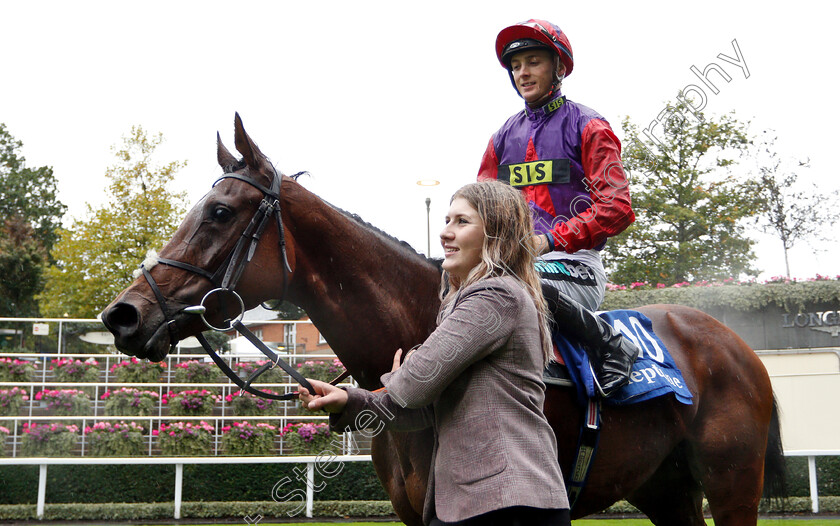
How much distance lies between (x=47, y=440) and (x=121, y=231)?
1102 cm

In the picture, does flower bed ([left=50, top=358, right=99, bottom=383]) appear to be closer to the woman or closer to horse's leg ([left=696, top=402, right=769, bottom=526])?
horse's leg ([left=696, top=402, right=769, bottom=526])

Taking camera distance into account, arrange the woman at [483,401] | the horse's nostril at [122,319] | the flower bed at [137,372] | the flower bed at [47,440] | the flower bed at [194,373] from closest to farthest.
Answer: the woman at [483,401]
the horse's nostril at [122,319]
the flower bed at [47,440]
the flower bed at [137,372]
the flower bed at [194,373]

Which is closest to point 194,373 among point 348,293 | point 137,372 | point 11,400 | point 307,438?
point 137,372

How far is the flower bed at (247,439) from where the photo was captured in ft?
29.5

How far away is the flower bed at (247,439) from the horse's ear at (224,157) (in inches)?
289

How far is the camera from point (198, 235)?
7.21 feet

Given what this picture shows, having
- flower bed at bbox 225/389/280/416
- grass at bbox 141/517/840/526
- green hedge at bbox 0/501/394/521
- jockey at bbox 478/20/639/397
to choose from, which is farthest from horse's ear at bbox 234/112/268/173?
flower bed at bbox 225/389/280/416

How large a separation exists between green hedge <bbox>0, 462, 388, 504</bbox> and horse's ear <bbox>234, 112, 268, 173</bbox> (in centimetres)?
694

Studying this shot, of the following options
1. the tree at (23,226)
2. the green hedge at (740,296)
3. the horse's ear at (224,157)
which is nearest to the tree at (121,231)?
the tree at (23,226)

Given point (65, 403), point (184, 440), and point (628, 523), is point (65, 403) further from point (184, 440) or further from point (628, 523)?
point (628, 523)

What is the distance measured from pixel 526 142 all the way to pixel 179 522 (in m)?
6.91

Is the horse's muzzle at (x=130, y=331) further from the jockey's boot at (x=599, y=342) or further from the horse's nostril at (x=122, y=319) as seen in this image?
the jockey's boot at (x=599, y=342)

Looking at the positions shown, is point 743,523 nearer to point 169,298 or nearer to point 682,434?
point 682,434

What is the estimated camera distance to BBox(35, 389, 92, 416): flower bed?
357 inches
